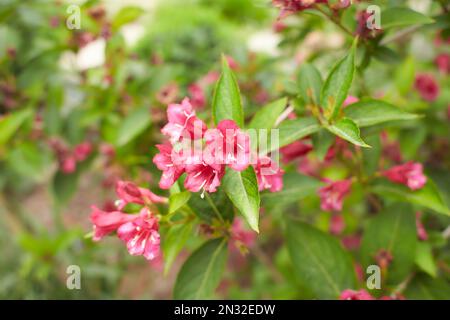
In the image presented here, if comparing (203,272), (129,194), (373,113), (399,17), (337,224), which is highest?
(399,17)

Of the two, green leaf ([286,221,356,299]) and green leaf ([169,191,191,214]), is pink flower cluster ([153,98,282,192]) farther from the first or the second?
green leaf ([286,221,356,299])

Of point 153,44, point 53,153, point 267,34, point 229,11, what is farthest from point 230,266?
point 229,11

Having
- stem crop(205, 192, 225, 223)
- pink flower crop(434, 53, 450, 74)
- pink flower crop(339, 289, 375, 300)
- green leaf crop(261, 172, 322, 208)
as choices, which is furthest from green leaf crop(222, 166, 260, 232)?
pink flower crop(434, 53, 450, 74)

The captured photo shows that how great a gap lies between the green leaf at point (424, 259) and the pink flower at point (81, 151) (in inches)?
47.6

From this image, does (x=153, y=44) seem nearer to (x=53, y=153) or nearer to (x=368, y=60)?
(x=53, y=153)

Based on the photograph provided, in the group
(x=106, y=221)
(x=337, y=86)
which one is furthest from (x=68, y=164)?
(x=337, y=86)

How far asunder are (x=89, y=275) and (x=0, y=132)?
2.92 ft

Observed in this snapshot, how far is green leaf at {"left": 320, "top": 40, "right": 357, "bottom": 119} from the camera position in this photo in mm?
908

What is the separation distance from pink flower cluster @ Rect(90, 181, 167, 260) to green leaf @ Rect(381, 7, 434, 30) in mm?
653

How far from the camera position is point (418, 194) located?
1.11 m

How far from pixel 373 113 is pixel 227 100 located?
1.01 feet

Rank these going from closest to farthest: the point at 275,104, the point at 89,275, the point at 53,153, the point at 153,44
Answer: the point at 275,104
the point at 53,153
the point at 89,275
the point at 153,44

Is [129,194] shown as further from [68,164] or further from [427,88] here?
[427,88]

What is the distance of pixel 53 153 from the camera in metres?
1.79
